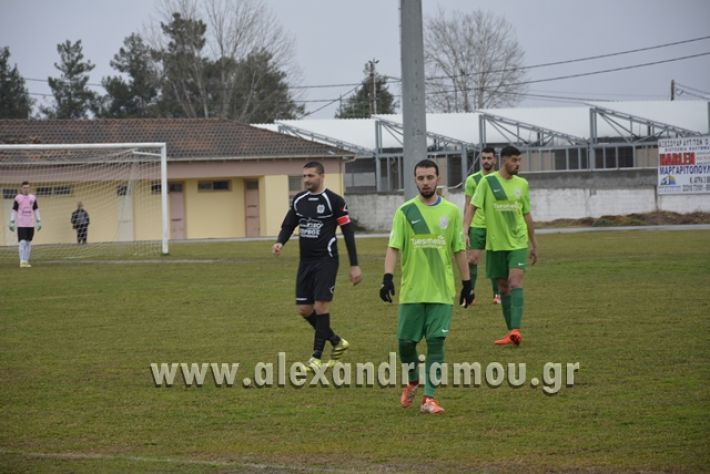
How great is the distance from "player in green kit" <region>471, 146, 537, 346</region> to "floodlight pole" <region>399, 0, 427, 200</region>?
28.5ft

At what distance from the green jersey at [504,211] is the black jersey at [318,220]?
6.08 ft

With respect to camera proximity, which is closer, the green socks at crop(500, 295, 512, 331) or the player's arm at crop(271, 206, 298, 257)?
the player's arm at crop(271, 206, 298, 257)

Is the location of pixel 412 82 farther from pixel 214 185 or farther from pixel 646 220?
pixel 214 185

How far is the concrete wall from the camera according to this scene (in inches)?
1860

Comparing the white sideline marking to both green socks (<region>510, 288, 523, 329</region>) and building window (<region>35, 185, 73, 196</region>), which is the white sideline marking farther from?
building window (<region>35, 185, 73, 196</region>)

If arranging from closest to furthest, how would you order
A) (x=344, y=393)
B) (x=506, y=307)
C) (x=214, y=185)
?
(x=344, y=393)
(x=506, y=307)
(x=214, y=185)

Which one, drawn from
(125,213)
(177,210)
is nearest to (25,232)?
(125,213)

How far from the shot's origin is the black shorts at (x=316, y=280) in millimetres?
10883

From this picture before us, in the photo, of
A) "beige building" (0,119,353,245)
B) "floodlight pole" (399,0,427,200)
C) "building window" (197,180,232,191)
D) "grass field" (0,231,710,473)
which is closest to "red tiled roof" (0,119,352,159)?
"beige building" (0,119,353,245)

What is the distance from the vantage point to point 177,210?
49719 mm

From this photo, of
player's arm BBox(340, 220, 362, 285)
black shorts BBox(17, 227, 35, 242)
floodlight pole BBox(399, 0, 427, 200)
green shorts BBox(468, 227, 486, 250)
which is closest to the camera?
player's arm BBox(340, 220, 362, 285)

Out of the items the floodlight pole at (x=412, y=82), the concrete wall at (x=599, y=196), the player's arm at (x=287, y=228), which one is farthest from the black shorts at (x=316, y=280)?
the concrete wall at (x=599, y=196)

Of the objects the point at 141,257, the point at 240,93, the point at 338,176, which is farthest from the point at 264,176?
the point at 240,93

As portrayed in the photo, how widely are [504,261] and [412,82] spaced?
31.3ft
